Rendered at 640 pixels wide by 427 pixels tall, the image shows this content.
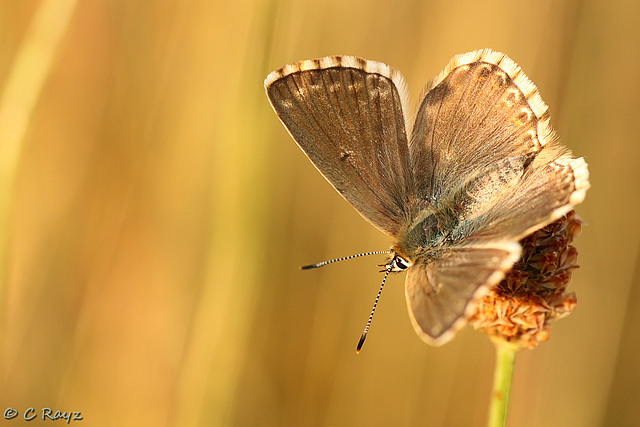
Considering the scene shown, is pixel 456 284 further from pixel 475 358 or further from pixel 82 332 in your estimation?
pixel 82 332

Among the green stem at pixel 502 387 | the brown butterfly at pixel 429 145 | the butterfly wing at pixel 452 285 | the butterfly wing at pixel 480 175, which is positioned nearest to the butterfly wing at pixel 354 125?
the brown butterfly at pixel 429 145

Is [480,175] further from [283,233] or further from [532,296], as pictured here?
[283,233]

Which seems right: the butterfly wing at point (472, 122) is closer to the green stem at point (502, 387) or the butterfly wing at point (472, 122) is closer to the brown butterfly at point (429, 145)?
the brown butterfly at point (429, 145)

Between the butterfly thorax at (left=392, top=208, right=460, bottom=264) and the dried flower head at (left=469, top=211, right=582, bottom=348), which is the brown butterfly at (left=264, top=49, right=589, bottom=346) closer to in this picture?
the butterfly thorax at (left=392, top=208, right=460, bottom=264)

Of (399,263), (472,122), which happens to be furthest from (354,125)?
(399,263)

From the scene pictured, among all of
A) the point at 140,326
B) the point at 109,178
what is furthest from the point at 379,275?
the point at 109,178

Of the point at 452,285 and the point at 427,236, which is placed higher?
the point at 427,236
